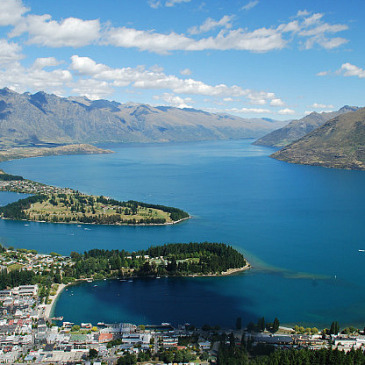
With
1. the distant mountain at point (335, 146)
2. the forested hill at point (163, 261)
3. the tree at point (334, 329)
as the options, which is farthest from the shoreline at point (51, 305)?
the distant mountain at point (335, 146)

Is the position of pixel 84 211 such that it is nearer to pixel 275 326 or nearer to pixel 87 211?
pixel 87 211

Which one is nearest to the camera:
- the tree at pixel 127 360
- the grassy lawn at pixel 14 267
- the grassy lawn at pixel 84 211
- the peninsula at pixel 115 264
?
the tree at pixel 127 360

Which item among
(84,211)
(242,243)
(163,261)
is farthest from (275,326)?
(84,211)

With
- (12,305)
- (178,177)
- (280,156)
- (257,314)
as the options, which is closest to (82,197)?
(178,177)

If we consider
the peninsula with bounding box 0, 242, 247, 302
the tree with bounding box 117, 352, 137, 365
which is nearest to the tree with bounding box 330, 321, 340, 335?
the peninsula with bounding box 0, 242, 247, 302

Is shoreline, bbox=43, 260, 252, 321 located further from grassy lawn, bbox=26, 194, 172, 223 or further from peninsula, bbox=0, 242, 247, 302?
grassy lawn, bbox=26, 194, 172, 223

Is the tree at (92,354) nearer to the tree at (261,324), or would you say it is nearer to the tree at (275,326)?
the tree at (261,324)
